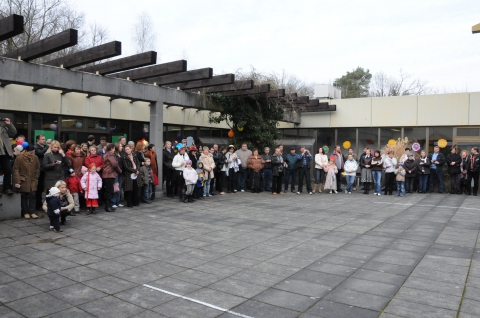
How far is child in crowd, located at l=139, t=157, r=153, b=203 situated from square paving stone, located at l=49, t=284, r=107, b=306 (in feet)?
20.4

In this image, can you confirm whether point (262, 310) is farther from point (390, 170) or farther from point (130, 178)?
point (390, 170)

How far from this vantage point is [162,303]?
164 inches

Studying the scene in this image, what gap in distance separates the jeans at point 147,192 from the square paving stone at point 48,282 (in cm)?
616

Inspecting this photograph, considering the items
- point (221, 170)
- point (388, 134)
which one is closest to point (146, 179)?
point (221, 170)

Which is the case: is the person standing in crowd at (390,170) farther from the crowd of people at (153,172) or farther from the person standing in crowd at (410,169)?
the person standing in crowd at (410,169)

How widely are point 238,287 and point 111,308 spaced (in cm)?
145

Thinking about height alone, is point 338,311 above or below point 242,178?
below

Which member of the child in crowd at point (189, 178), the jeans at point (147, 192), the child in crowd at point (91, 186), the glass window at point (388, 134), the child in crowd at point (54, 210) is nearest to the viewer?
the child in crowd at point (54, 210)

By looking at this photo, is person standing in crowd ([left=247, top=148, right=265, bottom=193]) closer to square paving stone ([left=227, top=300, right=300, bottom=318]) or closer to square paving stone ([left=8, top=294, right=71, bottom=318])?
square paving stone ([left=227, top=300, right=300, bottom=318])

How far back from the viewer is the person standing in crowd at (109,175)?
9695 millimetres

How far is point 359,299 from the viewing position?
4.30 metres

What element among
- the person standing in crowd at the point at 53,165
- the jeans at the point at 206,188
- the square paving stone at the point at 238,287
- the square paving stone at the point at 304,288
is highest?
the person standing in crowd at the point at 53,165

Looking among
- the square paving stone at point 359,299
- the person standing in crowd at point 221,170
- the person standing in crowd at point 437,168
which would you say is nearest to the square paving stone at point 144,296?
the square paving stone at point 359,299

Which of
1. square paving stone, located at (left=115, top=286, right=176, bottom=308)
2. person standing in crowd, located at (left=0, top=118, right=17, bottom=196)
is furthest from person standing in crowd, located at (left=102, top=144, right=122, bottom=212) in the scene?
square paving stone, located at (left=115, top=286, right=176, bottom=308)
